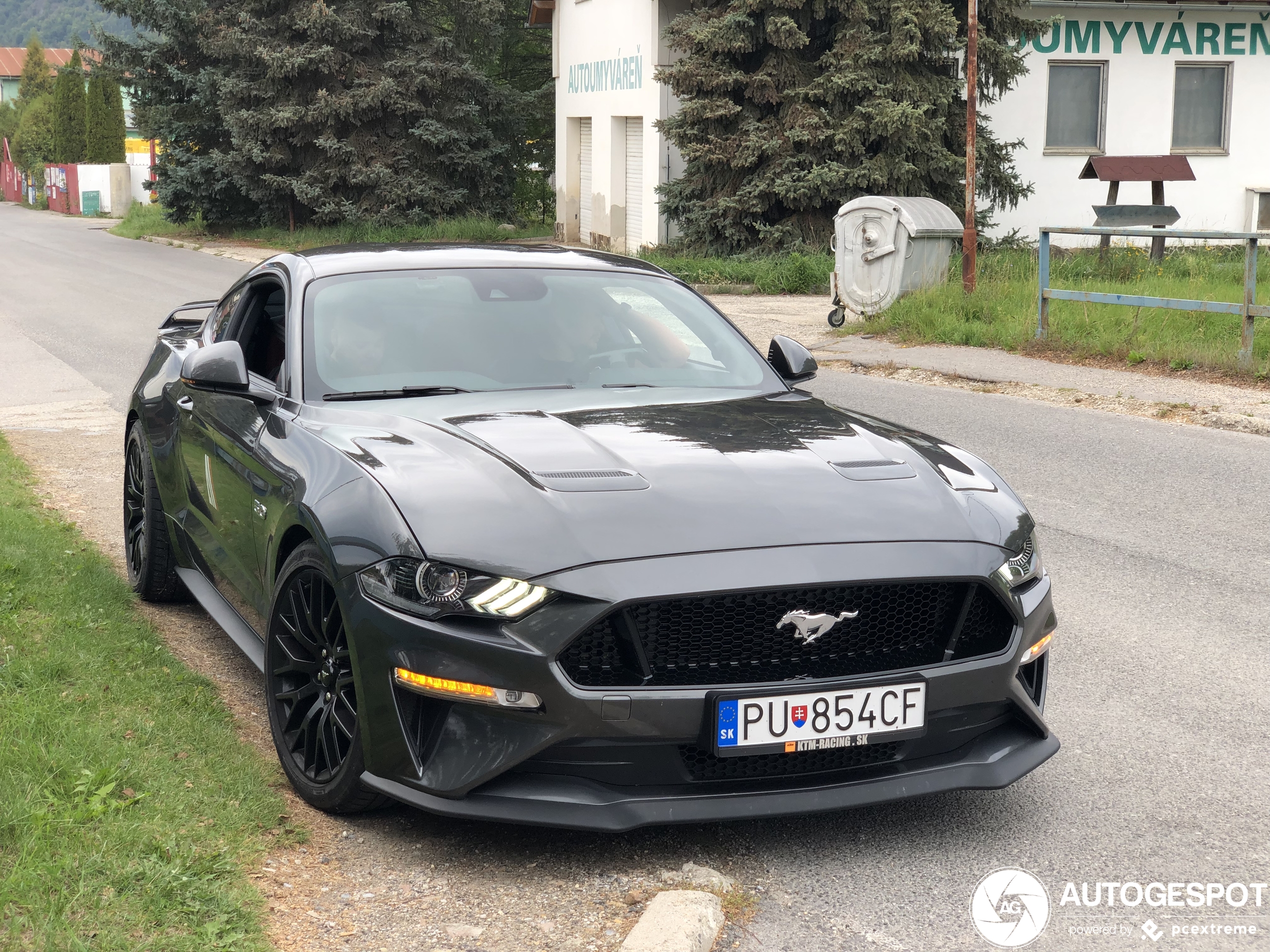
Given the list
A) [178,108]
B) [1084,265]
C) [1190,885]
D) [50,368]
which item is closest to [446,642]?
[1190,885]

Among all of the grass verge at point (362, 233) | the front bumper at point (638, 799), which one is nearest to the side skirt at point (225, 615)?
the front bumper at point (638, 799)

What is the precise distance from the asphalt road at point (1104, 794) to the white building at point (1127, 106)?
62.4ft

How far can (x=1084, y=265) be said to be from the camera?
61.0 feet

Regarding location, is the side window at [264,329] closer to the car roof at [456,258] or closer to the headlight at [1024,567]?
the car roof at [456,258]

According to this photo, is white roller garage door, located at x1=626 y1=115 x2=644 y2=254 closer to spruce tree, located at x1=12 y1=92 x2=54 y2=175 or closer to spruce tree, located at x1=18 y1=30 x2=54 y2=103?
spruce tree, located at x1=12 y1=92 x2=54 y2=175

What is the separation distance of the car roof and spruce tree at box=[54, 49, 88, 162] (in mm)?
73621

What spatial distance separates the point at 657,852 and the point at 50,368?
1204 centimetres

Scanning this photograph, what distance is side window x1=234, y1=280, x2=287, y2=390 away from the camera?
5160 millimetres

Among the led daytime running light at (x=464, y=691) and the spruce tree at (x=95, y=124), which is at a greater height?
the spruce tree at (x=95, y=124)

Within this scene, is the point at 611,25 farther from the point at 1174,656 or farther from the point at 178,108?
the point at 1174,656

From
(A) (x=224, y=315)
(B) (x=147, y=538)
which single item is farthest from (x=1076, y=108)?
(B) (x=147, y=538)

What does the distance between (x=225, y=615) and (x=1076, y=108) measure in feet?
81.8

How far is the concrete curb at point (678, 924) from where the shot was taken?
3010mm

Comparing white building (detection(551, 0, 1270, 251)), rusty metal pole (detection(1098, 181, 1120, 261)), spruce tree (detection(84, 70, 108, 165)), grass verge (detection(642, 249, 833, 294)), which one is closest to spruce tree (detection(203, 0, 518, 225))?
white building (detection(551, 0, 1270, 251))
